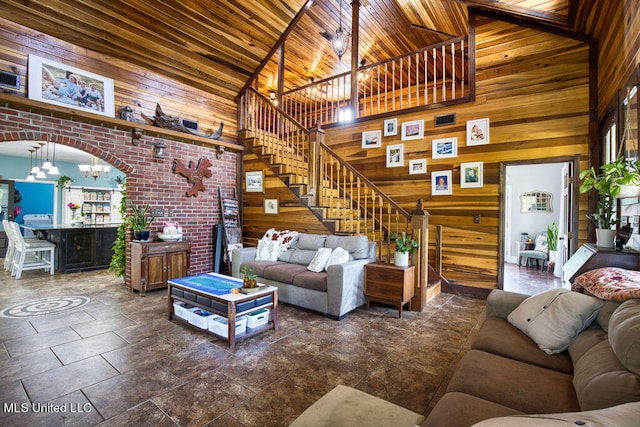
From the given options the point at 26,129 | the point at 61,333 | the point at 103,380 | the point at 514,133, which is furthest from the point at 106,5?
the point at 514,133

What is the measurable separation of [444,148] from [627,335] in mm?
4129

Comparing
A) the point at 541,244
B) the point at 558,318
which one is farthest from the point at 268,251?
the point at 541,244

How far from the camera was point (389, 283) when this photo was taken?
3812 mm

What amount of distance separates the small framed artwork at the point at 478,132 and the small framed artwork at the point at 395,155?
42.5 inches

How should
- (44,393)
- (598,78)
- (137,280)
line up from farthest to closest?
(137,280) → (598,78) → (44,393)

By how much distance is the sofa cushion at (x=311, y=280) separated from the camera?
3.82 m

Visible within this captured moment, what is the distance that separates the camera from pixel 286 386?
230 centimetres

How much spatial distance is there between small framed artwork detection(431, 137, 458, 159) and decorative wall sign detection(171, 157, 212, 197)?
4.24 meters

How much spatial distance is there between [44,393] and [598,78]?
21.2 feet

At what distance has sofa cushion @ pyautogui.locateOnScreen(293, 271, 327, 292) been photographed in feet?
12.5

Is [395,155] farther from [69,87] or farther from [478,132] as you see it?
[69,87]

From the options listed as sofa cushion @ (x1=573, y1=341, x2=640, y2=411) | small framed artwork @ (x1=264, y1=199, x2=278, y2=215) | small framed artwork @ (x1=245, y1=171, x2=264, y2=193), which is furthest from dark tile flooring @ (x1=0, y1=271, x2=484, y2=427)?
small framed artwork @ (x1=245, y1=171, x2=264, y2=193)

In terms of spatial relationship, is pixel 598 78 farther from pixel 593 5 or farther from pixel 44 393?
pixel 44 393

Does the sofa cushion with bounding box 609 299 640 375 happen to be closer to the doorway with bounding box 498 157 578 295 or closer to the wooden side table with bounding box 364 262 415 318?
the wooden side table with bounding box 364 262 415 318
